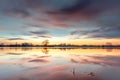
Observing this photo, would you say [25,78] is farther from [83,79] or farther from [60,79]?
[83,79]

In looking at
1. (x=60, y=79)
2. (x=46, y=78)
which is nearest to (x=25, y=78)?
(x=46, y=78)

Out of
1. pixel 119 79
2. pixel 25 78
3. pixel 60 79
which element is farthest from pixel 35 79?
pixel 119 79

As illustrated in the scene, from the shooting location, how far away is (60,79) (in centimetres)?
1127

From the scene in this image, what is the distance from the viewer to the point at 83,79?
11.4 m

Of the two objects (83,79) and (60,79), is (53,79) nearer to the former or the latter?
(60,79)

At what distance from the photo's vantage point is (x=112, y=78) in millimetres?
11625

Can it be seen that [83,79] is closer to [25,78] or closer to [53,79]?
[53,79]

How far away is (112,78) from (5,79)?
6.10 metres

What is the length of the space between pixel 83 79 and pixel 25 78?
328 centimetres

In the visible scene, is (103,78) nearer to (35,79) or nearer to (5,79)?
(35,79)

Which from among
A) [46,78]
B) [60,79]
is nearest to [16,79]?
[46,78]

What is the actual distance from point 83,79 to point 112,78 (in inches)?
67.8

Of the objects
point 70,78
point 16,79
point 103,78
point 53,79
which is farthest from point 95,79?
point 16,79

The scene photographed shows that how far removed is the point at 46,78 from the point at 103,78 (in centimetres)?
330
